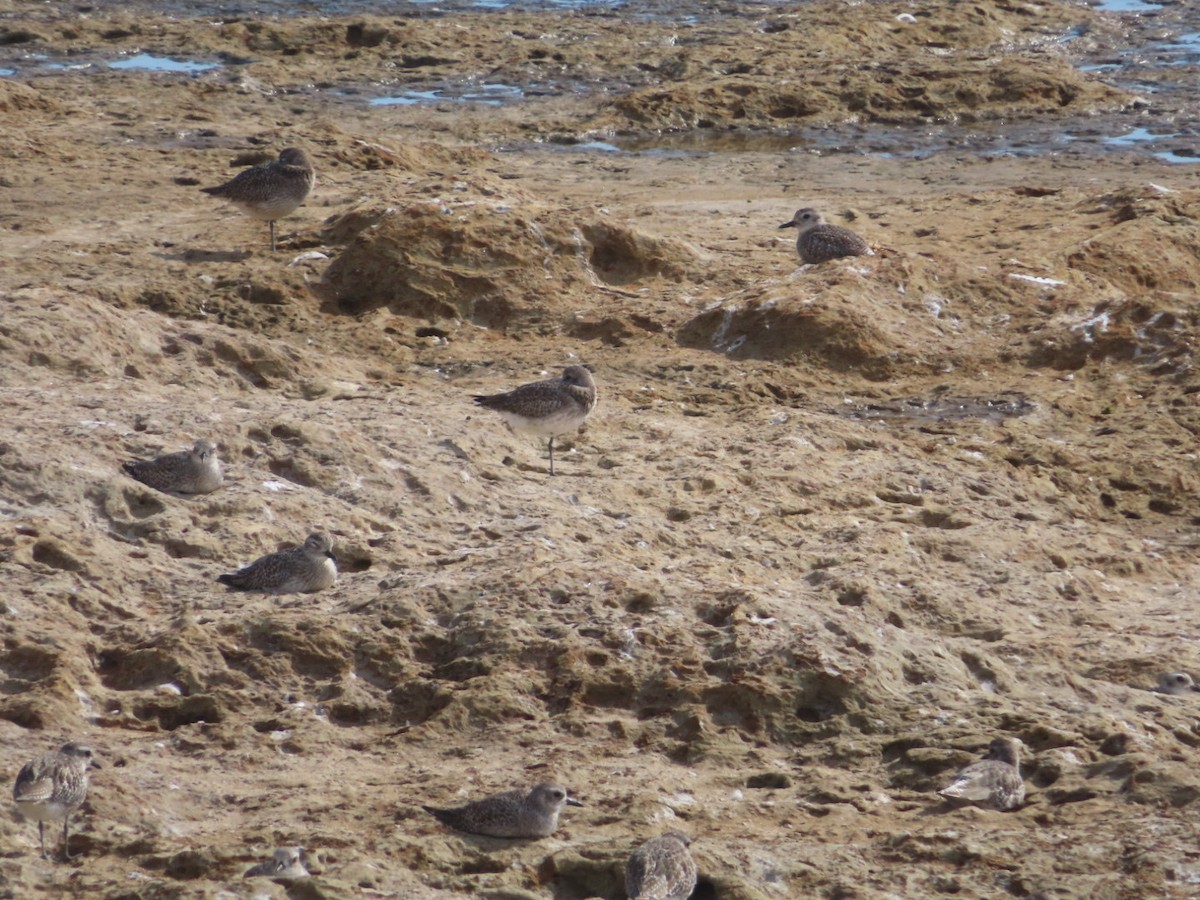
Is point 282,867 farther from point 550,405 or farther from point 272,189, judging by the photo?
point 272,189

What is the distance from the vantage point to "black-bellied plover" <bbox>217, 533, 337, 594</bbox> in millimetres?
8617

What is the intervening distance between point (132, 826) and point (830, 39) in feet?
62.8

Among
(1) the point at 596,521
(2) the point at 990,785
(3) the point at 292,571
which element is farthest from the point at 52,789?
(1) the point at 596,521

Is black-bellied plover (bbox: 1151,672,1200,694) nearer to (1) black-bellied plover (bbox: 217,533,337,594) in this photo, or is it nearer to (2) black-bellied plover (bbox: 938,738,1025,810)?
(2) black-bellied plover (bbox: 938,738,1025,810)

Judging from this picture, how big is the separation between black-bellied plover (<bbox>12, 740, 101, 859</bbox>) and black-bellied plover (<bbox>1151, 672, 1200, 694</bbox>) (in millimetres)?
5030

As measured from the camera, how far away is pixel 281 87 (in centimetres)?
2186

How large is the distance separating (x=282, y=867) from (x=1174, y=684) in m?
4.62

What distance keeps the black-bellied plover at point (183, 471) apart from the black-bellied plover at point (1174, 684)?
4690mm

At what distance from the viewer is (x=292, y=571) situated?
8.62m

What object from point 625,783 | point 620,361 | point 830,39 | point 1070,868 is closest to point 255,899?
point 625,783

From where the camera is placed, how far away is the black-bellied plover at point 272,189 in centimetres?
1436

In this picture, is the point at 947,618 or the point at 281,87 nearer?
the point at 947,618

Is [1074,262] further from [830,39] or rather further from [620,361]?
[830,39]

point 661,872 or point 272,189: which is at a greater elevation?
point 661,872
